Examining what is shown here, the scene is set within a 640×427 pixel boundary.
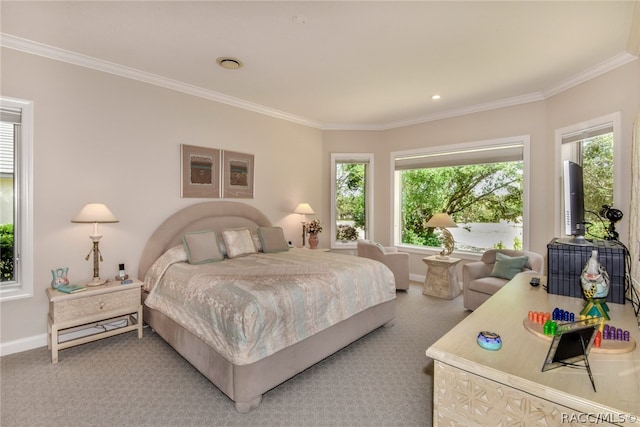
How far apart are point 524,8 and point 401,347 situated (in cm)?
306

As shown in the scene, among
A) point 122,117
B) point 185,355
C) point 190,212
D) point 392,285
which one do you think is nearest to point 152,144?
point 122,117

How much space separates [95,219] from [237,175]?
6.41 ft

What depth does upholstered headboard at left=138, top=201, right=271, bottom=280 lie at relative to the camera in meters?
3.52

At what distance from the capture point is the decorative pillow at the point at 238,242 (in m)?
3.73

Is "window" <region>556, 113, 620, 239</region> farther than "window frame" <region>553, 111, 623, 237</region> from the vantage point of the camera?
Yes

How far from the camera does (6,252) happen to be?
9.55ft

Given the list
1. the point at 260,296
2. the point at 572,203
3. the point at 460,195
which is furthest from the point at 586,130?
the point at 260,296

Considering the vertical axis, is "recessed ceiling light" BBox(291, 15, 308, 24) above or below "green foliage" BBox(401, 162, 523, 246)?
above

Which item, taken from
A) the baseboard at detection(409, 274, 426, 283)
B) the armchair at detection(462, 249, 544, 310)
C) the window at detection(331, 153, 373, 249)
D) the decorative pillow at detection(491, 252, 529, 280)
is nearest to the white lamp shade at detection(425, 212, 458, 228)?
the armchair at detection(462, 249, 544, 310)

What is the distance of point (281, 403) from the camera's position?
2148 mm

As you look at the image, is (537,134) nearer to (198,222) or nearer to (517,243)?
(517,243)

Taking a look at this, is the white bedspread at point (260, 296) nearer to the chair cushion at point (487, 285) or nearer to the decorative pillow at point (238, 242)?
the decorative pillow at point (238, 242)

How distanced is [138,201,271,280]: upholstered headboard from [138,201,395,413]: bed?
1 centimetres

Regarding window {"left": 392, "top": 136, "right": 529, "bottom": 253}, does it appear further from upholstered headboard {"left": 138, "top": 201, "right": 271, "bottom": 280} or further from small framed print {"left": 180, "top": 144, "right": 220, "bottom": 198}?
small framed print {"left": 180, "top": 144, "right": 220, "bottom": 198}
